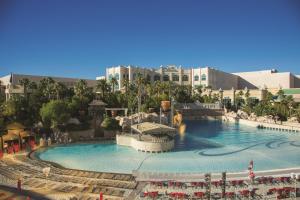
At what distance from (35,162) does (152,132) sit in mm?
12682

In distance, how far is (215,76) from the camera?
10262 centimetres

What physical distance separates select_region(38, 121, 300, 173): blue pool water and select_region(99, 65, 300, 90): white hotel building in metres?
55.5

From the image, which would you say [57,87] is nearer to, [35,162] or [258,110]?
[35,162]

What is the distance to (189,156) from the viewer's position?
104 ft

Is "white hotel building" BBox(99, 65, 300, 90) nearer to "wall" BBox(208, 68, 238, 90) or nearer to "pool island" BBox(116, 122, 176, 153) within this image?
"wall" BBox(208, 68, 238, 90)

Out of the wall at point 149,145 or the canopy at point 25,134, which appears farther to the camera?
the canopy at point 25,134

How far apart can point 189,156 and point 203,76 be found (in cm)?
7125

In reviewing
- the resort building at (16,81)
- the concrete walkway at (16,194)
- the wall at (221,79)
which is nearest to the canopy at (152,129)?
the concrete walkway at (16,194)

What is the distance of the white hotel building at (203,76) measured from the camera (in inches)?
3723

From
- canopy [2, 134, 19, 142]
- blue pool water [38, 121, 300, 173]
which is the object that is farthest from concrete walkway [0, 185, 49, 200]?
canopy [2, 134, 19, 142]

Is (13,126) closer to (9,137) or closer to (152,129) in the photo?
(9,137)

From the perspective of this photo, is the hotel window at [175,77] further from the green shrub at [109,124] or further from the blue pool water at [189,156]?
the green shrub at [109,124]

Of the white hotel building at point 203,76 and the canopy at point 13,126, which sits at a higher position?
the white hotel building at point 203,76

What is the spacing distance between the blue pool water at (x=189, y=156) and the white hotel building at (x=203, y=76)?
55.5 meters
